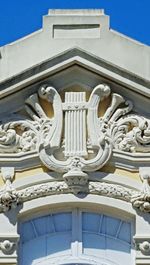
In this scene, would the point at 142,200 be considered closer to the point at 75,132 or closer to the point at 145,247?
the point at 145,247

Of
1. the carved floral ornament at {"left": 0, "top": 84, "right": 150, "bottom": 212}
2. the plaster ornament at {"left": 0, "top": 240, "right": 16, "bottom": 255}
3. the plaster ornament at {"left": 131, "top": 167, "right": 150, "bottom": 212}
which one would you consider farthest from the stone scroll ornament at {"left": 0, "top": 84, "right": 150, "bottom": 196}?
the plaster ornament at {"left": 0, "top": 240, "right": 16, "bottom": 255}

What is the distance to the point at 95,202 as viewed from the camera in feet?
68.7

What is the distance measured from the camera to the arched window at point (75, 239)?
2080cm

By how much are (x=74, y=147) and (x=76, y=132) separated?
0.84ft

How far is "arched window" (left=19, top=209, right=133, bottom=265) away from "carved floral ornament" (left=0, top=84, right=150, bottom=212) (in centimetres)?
42

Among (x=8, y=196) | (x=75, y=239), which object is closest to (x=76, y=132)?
Result: (x=8, y=196)

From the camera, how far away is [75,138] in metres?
Answer: 21.3

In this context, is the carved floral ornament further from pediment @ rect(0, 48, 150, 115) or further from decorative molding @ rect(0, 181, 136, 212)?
pediment @ rect(0, 48, 150, 115)

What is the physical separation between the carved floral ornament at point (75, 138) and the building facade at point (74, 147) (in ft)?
0.05

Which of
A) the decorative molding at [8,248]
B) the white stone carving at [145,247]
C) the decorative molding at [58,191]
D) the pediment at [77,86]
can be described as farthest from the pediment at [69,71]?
the white stone carving at [145,247]

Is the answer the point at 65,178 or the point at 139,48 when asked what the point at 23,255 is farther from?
the point at 139,48

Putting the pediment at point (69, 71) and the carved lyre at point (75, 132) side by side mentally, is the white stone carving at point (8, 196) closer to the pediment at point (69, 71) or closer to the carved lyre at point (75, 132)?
the carved lyre at point (75, 132)

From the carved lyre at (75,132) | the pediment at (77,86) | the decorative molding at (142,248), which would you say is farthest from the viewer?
the pediment at (77,86)

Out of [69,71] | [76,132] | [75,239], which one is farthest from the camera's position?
[69,71]
